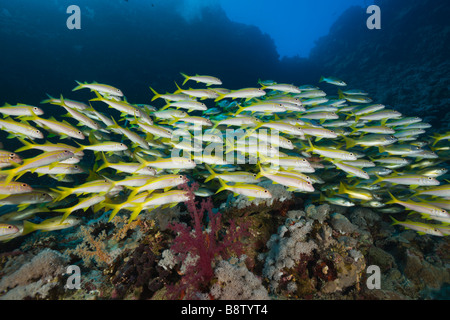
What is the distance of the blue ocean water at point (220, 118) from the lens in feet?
11.6

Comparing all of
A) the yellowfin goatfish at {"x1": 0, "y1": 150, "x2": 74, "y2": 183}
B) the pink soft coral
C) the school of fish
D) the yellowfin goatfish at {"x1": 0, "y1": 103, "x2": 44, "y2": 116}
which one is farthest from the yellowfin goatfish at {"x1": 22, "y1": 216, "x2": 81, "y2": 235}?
the pink soft coral

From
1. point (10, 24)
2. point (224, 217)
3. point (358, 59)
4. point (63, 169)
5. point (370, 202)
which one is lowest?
point (224, 217)

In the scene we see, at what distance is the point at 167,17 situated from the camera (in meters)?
31.1

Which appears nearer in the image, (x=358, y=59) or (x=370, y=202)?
(x=370, y=202)

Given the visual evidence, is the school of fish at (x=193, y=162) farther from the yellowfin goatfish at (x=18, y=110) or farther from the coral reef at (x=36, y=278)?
the coral reef at (x=36, y=278)

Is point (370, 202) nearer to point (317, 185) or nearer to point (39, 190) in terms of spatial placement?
point (317, 185)

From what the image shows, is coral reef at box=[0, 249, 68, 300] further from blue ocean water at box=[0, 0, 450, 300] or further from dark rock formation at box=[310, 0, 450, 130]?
dark rock formation at box=[310, 0, 450, 130]

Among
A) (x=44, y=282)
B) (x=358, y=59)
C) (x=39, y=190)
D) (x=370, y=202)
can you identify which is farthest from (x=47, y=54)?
(x=358, y=59)

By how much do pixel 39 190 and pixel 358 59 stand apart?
135ft

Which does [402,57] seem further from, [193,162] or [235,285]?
[235,285]

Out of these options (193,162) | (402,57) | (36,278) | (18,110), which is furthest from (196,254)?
(402,57)

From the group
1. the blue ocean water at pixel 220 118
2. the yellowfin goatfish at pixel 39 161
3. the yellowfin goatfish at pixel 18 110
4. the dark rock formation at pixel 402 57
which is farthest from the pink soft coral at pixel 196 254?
the dark rock formation at pixel 402 57

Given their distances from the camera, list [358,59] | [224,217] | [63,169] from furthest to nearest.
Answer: [358,59] → [224,217] → [63,169]
